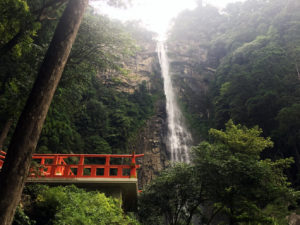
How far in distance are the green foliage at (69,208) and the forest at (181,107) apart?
0.02m

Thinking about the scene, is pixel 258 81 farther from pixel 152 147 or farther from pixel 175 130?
pixel 152 147

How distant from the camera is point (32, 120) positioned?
102 inches

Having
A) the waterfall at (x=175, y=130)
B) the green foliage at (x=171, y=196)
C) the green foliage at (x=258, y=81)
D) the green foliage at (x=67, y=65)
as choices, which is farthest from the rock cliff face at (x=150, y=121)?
the green foliage at (x=171, y=196)

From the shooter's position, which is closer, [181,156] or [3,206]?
[3,206]

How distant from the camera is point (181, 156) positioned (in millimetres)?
23266

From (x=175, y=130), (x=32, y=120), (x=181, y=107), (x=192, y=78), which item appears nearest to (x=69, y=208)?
(x=32, y=120)

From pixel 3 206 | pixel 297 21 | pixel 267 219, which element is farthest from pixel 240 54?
pixel 3 206

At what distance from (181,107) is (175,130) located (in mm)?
4574

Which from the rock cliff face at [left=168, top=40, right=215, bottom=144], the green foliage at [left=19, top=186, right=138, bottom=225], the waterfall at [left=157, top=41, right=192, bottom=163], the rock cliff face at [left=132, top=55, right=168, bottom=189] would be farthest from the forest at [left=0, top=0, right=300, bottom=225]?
the waterfall at [left=157, top=41, right=192, bottom=163]

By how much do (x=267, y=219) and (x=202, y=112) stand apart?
77.5 feet

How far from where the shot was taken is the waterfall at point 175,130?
2361cm

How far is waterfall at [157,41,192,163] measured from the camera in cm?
2361

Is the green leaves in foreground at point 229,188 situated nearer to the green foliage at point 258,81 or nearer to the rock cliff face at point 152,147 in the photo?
the green foliage at point 258,81

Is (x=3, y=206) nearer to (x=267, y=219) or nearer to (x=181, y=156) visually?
(x=267, y=219)
